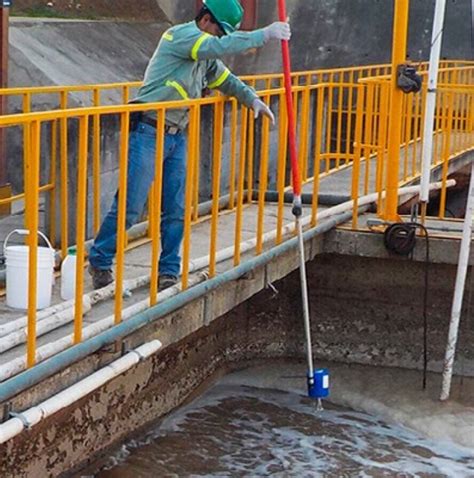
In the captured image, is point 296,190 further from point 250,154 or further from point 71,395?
point 71,395

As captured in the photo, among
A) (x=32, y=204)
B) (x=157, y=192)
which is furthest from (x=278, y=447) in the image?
(x=32, y=204)

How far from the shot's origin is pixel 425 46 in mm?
16562

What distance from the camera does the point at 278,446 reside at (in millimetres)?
7105

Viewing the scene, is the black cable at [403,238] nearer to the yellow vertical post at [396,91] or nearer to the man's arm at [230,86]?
the yellow vertical post at [396,91]

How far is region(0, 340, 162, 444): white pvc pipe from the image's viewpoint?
4.45 m

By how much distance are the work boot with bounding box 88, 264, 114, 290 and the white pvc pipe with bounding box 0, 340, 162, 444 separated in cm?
52

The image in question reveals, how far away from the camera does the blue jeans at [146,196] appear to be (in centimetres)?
586

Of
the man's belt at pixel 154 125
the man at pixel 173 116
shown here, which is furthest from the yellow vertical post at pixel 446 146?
the man's belt at pixel 154 125

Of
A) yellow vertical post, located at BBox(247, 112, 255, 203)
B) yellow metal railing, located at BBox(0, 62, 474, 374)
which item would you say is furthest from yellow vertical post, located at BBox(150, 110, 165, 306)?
yellow vertical post, located at BBox(247, 112, 255, 203)

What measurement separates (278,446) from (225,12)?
290cm

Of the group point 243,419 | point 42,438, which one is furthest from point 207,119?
point 42,438

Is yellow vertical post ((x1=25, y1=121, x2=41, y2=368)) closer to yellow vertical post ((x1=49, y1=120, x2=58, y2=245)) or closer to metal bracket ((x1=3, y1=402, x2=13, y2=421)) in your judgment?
metal bracket ((x1=3, y1=402, x2=13, y2=421))

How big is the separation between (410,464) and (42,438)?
2.42m

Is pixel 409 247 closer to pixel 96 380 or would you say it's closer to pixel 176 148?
pixel 176 148
